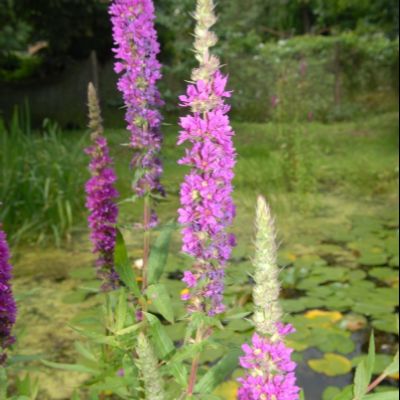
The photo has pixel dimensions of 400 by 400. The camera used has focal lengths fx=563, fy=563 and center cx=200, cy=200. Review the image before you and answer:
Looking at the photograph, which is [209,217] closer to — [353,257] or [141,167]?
[141,167]

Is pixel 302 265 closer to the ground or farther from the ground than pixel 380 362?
farther from the ground

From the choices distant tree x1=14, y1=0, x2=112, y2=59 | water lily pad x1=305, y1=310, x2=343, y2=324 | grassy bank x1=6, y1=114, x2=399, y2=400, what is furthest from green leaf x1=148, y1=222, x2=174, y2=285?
distant tree x1=14, y1=0, x2=112, y2=59

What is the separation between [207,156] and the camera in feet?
3.33

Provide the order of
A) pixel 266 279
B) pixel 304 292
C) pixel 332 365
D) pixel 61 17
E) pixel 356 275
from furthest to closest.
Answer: pixel 61 17 → pixel 356 275 → pixel 304 292 → pixel 332 365 → pixel 266 279

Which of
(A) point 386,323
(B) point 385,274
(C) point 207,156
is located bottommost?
(A) point 386,323

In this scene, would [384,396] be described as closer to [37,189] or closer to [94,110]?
[94,110]

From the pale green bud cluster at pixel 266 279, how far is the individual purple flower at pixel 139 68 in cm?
88

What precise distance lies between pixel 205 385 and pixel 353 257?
345 centimetres

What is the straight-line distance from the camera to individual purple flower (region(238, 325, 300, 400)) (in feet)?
2.58

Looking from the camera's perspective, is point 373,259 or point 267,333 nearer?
point 267,333

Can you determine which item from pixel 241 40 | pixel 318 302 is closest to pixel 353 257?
pixel 318 302

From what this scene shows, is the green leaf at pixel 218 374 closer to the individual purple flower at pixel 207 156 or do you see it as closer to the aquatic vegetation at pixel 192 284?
the aquatic vegetation at pixel 192 284

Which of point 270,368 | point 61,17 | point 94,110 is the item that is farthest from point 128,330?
point 61,17

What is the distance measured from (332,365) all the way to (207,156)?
2.34 meters
